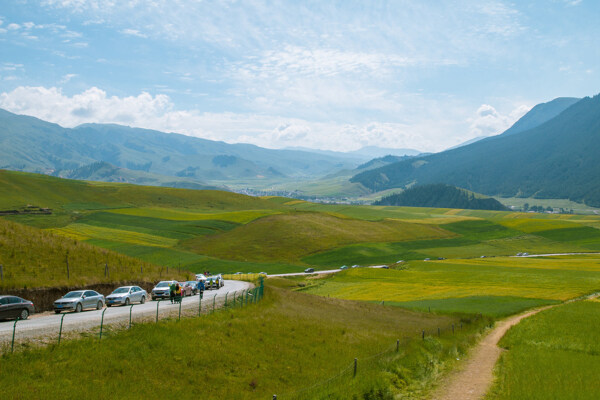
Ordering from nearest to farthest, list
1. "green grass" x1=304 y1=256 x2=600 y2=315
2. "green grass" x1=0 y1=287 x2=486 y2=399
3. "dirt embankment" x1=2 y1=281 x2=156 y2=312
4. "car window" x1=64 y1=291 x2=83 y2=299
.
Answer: "green grass" x1=0 y1=287 x2=486 y2=399 → "dirt embankment" x1=2 y1=281 x2=156 y2=312 → "car window" x1=64 y1=291 x2=83 y2=299 → "green grass" x1=304 y1=256 x2=600 y2=315

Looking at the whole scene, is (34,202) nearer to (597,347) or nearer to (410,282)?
(410,282)

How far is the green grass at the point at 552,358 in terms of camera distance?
2238 centimetres

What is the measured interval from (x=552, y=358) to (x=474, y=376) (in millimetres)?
5113

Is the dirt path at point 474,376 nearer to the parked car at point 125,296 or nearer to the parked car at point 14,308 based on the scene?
the parked car at point 14,308

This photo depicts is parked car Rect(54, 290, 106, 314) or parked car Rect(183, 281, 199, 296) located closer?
parked car Rect(54, 290, 106, 314)

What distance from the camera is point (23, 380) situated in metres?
17.8

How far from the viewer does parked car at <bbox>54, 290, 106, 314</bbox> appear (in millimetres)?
33938

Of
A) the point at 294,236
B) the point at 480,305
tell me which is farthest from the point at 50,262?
the point at 294,236

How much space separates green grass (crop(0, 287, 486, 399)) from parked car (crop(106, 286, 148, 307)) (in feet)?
36.6

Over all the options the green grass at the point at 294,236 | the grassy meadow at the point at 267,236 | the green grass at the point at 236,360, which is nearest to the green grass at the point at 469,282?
the grassy meadow at the point at 267,236

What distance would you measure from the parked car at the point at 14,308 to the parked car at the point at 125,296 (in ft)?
26.0

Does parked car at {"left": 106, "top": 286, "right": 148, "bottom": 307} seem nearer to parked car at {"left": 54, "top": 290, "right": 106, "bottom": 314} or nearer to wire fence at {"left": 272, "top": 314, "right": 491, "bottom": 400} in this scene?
parked car at {"left": 54, "top": 290, "right": 106, "bottom": 314}

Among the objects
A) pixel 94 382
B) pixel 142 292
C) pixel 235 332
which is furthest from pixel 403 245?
pixel 94 382

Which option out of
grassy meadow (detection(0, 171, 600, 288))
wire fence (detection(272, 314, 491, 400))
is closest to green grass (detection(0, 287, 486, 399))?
wire fence (detection(272, 314, 491, 400))
